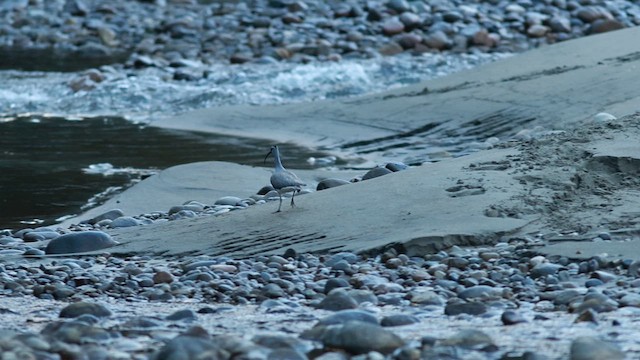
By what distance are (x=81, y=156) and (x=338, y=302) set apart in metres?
5.14

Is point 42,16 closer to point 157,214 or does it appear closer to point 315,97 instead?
point 315,97

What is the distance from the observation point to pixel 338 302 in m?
4.27

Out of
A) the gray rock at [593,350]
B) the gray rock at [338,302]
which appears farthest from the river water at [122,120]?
the gray rock at [593,350]

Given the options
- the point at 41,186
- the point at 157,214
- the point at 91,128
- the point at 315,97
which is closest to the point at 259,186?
the point at 157,214

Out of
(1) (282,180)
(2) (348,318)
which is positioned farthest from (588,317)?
(1) (282,180)

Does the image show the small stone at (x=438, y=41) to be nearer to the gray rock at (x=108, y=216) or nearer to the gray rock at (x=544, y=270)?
the gray rock at (x=108, y=216)

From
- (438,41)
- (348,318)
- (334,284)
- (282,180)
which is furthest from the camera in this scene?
(438,41)

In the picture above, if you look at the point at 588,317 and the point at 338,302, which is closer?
the point at 588,317

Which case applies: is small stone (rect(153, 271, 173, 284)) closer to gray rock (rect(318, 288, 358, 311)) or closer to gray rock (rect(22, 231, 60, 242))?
gray rock (rect(318, 288, 358, 311))

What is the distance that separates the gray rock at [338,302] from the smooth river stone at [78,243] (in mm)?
1629

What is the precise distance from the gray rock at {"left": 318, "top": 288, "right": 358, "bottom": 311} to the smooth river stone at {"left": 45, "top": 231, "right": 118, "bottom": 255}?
1629mm

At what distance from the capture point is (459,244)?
5.02 metres

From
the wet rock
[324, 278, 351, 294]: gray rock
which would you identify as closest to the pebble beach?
[324, 278, 351, 294]: gray rock

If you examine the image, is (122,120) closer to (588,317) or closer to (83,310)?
(83,310)
